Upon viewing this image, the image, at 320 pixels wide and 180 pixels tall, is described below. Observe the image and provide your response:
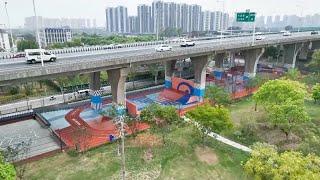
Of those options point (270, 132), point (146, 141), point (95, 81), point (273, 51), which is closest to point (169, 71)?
point (95, 81)

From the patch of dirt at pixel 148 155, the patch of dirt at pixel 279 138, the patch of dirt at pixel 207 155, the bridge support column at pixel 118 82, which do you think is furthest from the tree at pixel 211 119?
the bridge support column at pixel 118 82

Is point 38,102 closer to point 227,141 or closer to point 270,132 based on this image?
point 227,141

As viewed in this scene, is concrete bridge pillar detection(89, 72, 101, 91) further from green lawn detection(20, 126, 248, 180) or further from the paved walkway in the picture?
the paved walkway

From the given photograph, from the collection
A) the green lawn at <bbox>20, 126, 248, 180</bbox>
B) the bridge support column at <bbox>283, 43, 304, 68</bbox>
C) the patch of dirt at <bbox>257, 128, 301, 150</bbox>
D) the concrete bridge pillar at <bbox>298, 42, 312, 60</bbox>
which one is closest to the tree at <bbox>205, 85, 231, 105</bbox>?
the patch of dirt at <bbox>257, 128, 301, 150</bbox>

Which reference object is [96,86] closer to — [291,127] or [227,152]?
[227,152]

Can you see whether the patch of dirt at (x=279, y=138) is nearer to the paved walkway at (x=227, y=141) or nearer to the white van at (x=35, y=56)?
the paved walkway at (x=227, y=141)

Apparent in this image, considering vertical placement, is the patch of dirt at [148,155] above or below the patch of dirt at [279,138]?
below
